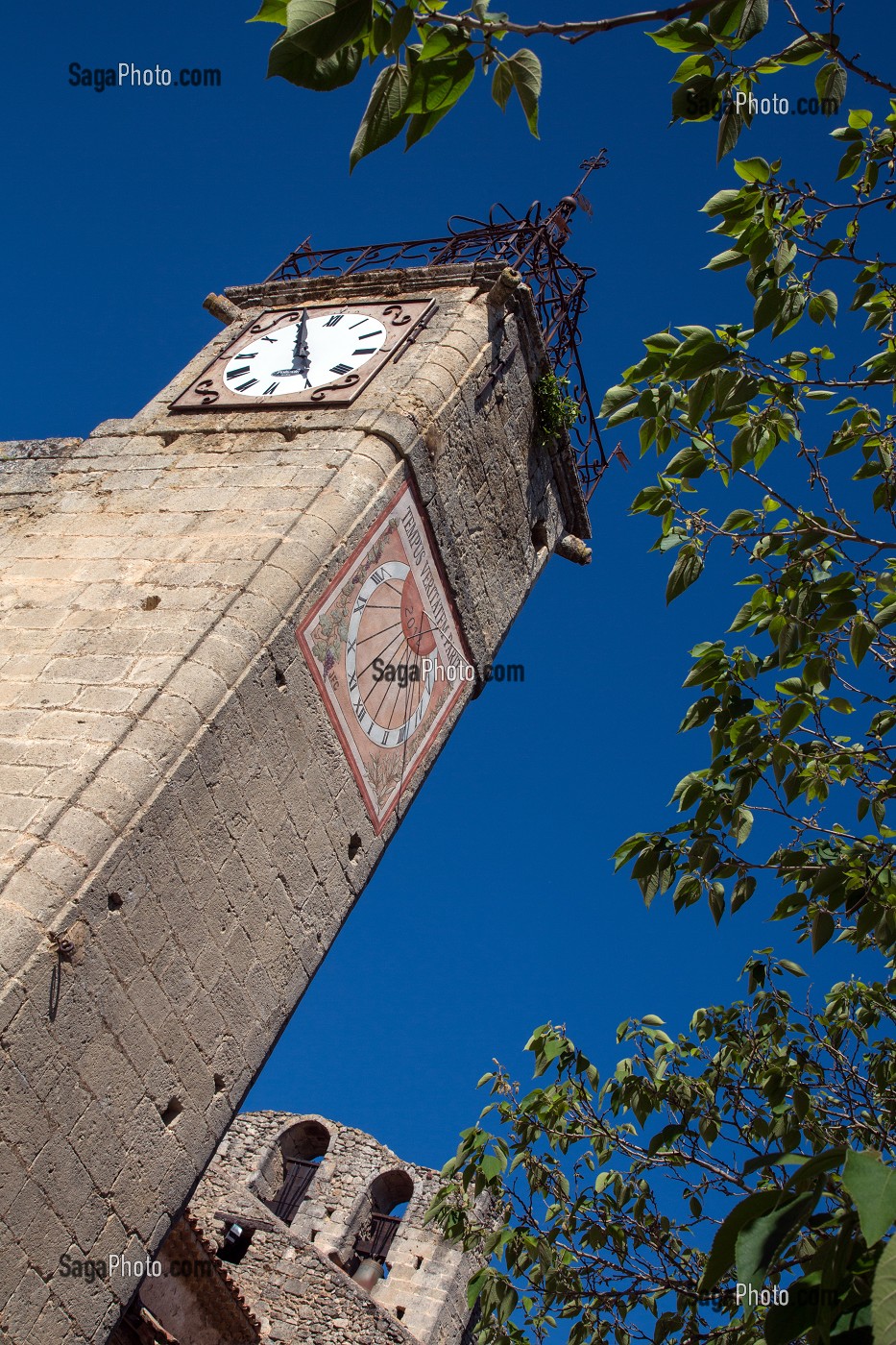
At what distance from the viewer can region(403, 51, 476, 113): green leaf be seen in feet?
7.93

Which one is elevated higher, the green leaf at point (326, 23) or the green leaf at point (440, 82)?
the green leaf at point (440, 82)

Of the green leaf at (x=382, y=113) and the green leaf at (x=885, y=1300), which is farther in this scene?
the green leaf at (x=382, y=113)

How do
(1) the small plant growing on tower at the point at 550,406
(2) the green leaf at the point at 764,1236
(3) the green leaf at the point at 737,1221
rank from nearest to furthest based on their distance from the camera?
(2) the green leaf at the point at 764,1236, (3) the green leaf at the point at 737,1221, (1) the small plant growing on tower at the point at 550,406

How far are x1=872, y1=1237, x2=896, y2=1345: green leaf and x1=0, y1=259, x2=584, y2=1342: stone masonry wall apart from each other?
10.3 feet

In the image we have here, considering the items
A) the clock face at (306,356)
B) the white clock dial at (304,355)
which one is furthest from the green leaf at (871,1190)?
the white clock dial at (304,355)

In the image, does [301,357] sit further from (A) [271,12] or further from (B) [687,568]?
(A) [271,12]

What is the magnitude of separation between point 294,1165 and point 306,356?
1560 cm

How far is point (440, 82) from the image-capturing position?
95.7 inches

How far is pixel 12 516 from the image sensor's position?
675 cm

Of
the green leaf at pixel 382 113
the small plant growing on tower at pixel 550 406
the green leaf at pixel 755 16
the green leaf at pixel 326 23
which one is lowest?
the green leaf at pixel 326 23

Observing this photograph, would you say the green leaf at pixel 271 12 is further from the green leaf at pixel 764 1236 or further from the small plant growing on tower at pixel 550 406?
the small plant growing on tower at pixel 550 406

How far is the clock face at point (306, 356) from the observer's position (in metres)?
7.28

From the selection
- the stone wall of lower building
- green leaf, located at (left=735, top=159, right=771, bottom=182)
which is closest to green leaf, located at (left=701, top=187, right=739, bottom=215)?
green leaf, located at (left=735, top=159, right=771, bottom=182)

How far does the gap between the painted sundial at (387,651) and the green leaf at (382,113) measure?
3463 mm
